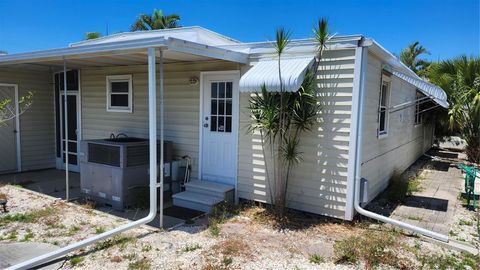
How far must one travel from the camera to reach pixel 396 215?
17.7 feet

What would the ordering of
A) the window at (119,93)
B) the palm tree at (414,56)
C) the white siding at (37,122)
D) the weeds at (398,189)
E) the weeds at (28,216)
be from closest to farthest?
the weeds at (28,216), the weeds at (398,189), the window at (119,93), the white siding at (37,122), the palm tree at (414,56)

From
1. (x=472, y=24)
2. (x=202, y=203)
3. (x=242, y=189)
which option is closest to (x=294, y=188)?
(x=242, y=189)

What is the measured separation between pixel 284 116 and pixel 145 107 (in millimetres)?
3426

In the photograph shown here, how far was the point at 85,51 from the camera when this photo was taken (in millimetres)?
4977

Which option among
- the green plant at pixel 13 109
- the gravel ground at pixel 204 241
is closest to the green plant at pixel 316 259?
the gravel ground at pixel 204 241

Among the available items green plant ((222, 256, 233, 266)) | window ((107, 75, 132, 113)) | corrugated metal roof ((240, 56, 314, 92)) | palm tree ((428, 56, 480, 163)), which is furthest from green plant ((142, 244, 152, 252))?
palm tree ((428, 56, 480, 163))

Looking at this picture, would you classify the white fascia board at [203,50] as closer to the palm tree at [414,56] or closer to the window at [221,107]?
the window at [221,107]

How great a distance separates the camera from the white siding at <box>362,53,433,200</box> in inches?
209

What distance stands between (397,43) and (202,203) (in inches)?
916

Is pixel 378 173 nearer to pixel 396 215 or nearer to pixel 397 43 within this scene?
pixel 396 215

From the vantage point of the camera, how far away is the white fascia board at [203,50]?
4309 millimetres

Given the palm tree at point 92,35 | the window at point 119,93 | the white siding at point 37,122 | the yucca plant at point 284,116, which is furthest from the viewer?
the palm tree at point 92,35

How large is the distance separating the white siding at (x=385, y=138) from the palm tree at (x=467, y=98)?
1286 millimetres

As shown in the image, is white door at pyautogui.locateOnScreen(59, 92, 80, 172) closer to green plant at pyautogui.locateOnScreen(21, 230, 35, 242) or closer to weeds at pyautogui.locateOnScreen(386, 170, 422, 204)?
green plant at pyautogui.locateOnScreen(21, 230, 35, 242)
